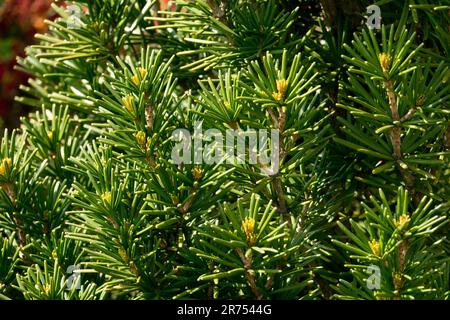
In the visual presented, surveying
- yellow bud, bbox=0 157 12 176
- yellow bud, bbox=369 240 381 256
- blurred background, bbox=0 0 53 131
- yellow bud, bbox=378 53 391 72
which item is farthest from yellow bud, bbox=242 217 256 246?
blurred background, bbox=0 0 53 131

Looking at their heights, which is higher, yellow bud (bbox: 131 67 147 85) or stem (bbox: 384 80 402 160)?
yellow bud (bbox: 131 67 147 85)

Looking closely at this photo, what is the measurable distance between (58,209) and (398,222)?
0.47 meters

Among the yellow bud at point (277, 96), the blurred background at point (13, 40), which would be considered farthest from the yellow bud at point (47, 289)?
the blurred background at point (13, 40)

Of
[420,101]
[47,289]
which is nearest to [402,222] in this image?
[420,101]

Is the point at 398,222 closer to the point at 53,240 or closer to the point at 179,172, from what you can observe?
the point at 179,172

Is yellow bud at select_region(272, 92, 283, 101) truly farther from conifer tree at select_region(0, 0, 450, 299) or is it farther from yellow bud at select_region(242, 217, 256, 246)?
yellow bud at select_region(242, 217, 256, 246)

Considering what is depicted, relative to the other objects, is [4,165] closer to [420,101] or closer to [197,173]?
[197,173]

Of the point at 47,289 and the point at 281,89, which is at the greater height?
the point at 281,89

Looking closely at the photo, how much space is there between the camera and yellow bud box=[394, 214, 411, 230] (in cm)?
79

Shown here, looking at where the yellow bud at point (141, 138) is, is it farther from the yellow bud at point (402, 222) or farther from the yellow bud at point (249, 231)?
the yellow bud at point (402, 222)

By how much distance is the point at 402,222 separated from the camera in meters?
0.79

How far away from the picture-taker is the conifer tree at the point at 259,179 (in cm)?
84

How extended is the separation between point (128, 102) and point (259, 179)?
180mm
